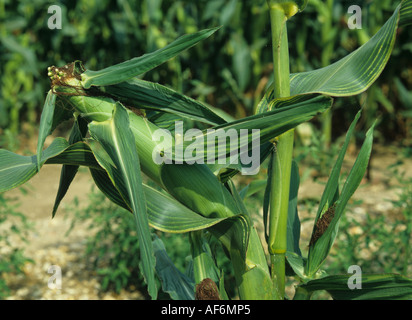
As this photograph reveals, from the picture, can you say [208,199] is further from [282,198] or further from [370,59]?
[370,59]

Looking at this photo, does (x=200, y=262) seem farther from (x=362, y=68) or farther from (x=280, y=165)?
(x=362, y=68)

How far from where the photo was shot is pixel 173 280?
2.65 ft

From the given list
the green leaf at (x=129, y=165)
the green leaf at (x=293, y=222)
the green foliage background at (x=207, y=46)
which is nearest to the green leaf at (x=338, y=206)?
the green leaf at (x=293, y=222)

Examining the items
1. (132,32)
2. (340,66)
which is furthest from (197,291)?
(132,32)

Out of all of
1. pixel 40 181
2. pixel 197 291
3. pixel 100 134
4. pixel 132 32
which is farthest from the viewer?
pixel 132 32

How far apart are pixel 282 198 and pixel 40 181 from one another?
2.68 metres

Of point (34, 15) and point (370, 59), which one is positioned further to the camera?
point (34, 15)

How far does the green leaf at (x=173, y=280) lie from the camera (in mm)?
783

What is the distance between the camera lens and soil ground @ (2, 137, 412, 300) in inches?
66.1

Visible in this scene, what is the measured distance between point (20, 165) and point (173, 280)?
0.32 meters

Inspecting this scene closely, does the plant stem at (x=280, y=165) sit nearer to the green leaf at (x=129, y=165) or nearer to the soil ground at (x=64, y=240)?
the green leaf at (x=129, y=165)

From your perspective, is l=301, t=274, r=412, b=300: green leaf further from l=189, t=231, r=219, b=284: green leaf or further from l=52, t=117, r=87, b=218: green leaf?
l=52, t=117, r=87, b=218: green leaf

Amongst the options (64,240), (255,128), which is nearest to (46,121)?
(255,128)
